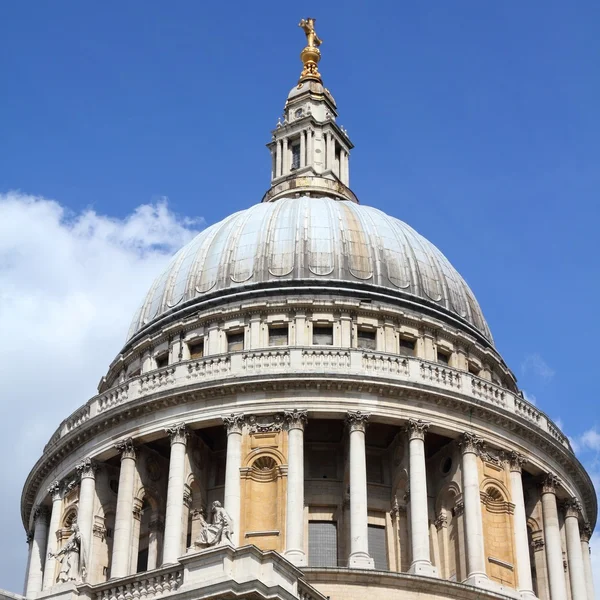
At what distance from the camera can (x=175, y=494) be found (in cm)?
4669

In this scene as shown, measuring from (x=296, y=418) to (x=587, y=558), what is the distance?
13688mm

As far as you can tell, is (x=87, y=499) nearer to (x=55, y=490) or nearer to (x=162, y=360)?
(x=55, y=490)

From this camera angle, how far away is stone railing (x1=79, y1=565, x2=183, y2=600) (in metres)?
32.9

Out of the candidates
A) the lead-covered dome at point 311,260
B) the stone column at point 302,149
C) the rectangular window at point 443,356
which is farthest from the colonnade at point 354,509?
the stone column at point 302,149

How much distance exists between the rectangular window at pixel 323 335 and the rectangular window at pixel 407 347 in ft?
9.04

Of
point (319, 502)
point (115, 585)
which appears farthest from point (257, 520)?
point (115, 585)

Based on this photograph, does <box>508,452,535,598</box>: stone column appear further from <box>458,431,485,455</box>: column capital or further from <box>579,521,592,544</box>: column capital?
<box>579,521,592,544</box>: column capital

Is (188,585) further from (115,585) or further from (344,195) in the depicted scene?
(344,195)

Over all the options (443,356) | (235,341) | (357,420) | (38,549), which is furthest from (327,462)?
(38,549)

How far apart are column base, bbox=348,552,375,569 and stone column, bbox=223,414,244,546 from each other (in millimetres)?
3762

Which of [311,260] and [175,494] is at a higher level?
[311,260]

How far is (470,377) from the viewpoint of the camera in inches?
1949

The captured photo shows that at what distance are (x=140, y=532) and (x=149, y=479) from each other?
6.07 ft

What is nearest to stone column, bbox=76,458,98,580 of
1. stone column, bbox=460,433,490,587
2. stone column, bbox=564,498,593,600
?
stone column, bbox=460,433,490,587
